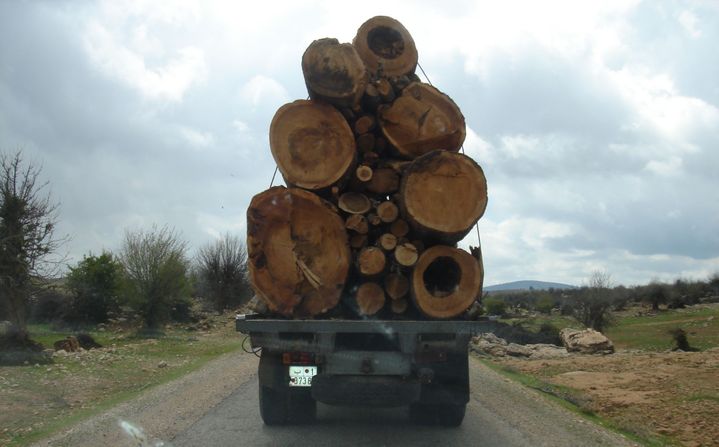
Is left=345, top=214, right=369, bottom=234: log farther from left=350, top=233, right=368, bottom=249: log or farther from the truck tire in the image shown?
the truck tire

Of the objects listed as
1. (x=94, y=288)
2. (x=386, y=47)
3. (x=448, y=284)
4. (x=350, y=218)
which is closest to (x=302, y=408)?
(x=448, y=284)

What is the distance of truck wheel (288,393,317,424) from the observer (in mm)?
8406

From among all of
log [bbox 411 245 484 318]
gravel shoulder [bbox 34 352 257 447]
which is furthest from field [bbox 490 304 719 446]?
gravel shoulder [bbox 34 352 257 447]

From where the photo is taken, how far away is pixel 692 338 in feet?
97.8

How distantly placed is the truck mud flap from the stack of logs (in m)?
0.72

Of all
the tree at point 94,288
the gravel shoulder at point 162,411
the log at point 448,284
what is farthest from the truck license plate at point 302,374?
the tree at point 94,288

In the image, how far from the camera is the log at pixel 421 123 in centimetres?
825

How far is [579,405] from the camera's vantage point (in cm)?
1162

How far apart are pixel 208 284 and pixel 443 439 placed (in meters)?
45.5

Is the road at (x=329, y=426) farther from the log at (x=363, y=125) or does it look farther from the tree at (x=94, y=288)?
the tree at (x=94, y=288)

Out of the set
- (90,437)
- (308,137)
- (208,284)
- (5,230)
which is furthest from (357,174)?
(208,284)

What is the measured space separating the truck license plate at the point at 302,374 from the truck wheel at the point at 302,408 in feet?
3.02

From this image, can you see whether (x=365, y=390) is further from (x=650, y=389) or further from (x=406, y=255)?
(x=650, y=389)

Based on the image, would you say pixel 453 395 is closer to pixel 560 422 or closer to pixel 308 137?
pixel 560 422
